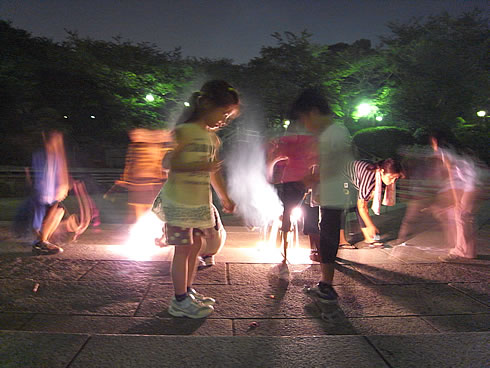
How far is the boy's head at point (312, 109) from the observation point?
350cm

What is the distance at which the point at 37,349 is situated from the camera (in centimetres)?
235

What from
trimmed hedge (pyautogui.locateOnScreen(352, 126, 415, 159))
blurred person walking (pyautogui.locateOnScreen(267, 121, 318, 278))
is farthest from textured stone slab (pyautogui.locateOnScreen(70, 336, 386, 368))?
trimmed hedge (pyautogui.locateOnScreen(352, 126, 415, 159))

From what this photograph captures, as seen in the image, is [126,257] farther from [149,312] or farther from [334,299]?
[334,299]

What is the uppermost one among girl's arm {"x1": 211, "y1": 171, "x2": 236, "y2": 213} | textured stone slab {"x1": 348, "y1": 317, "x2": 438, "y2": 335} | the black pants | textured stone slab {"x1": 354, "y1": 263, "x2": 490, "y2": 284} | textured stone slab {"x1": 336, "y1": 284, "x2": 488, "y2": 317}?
girl's arm {"x1": 211, "y1": 171, "x2": 236, "y2": 213}

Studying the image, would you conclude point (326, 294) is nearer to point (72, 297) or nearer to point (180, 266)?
point (180, 266)

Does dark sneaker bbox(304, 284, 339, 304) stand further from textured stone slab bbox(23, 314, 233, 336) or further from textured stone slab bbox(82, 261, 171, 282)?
textured stone slab bbox(82, 261, 171, 282)

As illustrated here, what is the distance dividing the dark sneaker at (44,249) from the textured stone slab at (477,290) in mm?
4338

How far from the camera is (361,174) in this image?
5.60 m

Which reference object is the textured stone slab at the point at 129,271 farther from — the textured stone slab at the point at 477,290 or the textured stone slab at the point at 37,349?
the textured stone slab at the point at 477,290

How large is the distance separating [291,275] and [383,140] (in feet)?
61.2

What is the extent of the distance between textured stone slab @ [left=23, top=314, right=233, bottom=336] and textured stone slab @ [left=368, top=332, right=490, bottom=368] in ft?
3.55

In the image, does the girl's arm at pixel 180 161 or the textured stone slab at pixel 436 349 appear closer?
the textured stone slab at pixel 436 349

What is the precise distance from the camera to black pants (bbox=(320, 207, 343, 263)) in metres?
3.31

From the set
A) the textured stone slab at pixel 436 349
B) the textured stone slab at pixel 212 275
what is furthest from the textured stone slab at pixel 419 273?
the textured stone slab at pixel 212 275
